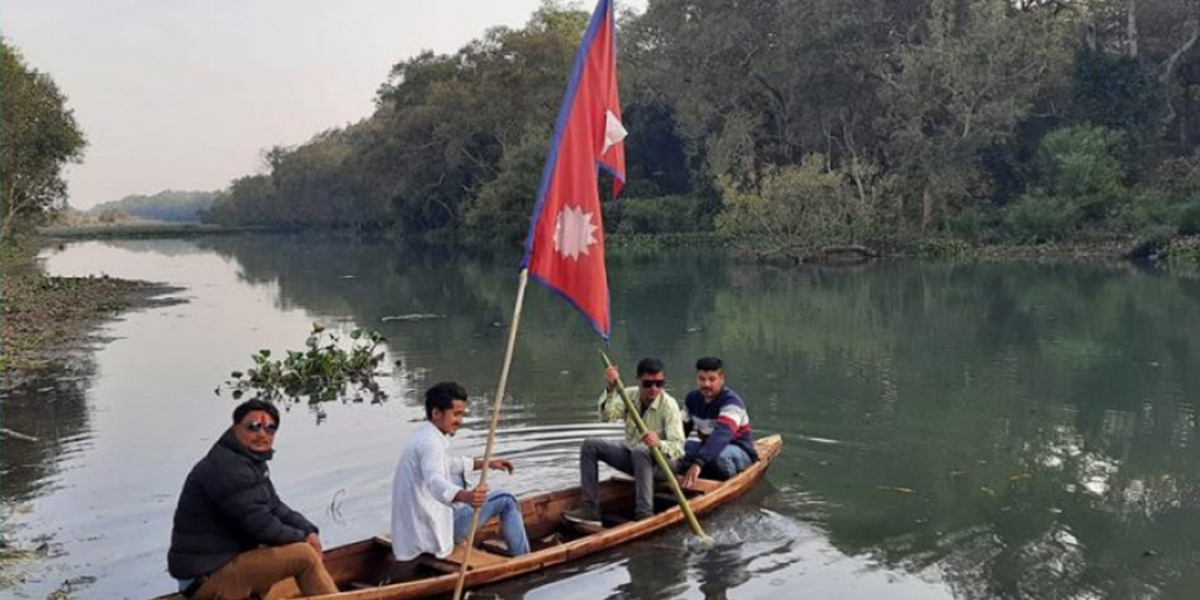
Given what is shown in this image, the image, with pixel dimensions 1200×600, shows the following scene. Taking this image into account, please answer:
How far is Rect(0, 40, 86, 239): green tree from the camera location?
96.9 ft

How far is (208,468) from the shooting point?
5.83 m

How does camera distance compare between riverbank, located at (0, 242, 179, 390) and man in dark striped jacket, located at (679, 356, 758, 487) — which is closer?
man in dark striped jacket, located at (679, 356, 758, 487)

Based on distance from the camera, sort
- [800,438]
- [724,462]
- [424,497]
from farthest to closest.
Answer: [800,438] < [724,462] < [424,497]

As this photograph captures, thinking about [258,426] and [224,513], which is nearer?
[258,426]

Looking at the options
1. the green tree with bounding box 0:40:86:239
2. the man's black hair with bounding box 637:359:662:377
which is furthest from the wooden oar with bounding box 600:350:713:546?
the green tree with bounding box 0:40:86:239

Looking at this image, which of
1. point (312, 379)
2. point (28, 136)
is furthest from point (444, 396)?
point (28, 136)

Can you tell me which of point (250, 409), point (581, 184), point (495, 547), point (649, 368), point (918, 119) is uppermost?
point (918, 119)

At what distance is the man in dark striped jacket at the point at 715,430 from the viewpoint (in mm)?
9227

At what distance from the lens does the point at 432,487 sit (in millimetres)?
6812

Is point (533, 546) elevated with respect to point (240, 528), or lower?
lower

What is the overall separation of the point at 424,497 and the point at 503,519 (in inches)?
31.2

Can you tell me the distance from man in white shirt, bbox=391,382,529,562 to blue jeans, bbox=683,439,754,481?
2505 millimetres

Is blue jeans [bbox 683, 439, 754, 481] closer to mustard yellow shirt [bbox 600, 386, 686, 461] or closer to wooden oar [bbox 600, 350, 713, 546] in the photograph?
mustard yellow shirt [bbox 600, 386, 686, 461]

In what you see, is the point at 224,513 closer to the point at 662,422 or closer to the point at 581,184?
the point at 581,184
